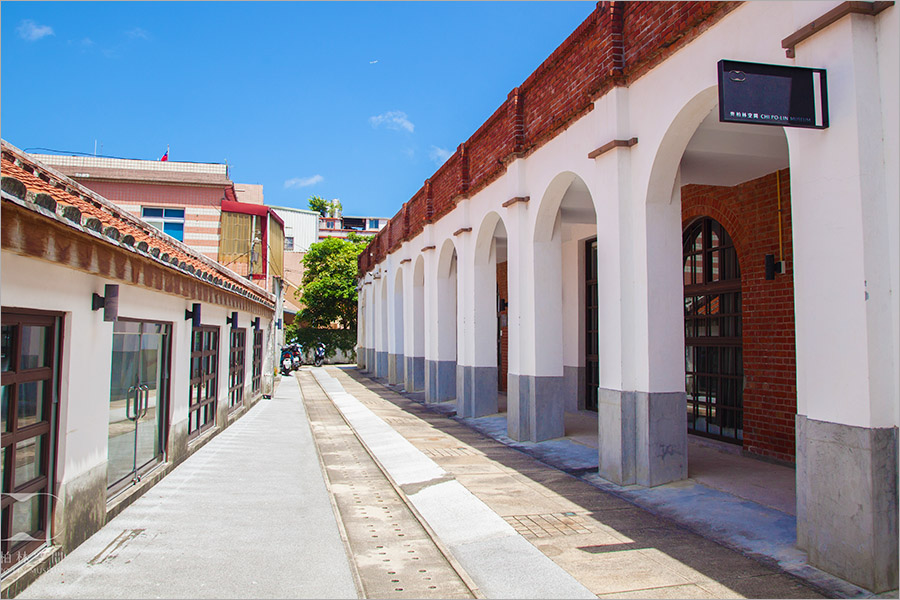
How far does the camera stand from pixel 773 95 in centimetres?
444

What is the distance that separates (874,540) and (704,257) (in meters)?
6.25

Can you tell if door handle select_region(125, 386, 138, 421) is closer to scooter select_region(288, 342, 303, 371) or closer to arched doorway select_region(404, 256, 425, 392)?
arched doorway select_region(404, 256, 425, 392)

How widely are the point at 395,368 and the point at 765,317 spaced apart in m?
15.6

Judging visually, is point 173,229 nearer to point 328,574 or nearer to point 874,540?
point 328,574

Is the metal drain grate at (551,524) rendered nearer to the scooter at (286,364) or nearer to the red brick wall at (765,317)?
the red brick wall at (765,317)

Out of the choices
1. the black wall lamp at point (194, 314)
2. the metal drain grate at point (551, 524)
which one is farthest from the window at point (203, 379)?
the metal drain grate at point (551, 524)

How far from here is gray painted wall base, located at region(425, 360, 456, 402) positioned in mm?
16266

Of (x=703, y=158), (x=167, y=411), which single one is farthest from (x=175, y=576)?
(x=703, y=158)

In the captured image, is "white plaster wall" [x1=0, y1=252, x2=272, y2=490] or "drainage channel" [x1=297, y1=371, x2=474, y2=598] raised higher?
"white plaster wall" [x1=0, y1=252, x2=272, y2=490]

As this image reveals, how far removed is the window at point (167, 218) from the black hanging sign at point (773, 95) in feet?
86.5

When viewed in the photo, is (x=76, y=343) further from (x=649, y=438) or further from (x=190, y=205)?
(x=190, y=205)

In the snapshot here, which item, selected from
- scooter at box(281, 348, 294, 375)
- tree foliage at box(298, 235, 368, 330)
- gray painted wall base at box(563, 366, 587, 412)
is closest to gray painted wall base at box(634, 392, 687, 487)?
gray painted wall base at box(563, 366, 587, 412)

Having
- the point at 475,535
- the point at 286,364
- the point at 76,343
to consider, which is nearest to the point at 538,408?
the point at 475,535

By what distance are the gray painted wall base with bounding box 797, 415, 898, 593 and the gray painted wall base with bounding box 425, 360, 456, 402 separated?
12.1 meters
